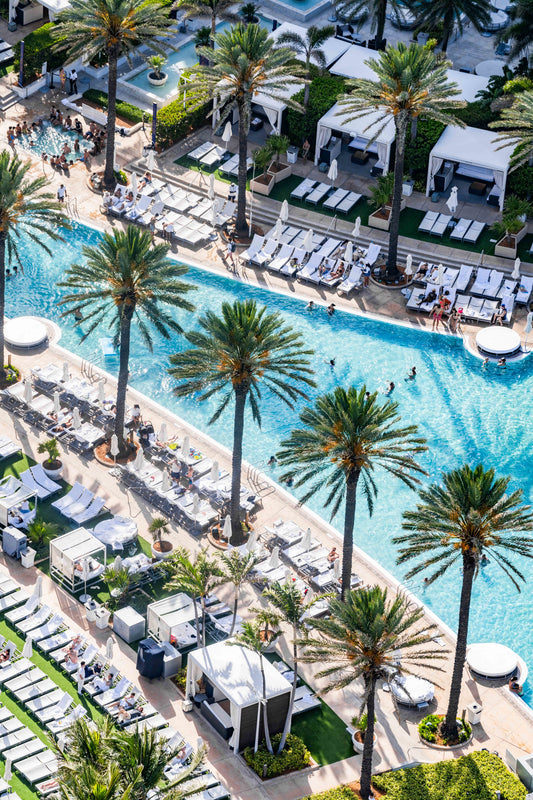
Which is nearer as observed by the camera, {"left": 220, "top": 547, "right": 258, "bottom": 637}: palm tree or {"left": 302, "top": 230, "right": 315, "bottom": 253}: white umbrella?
{"left": 220, "top": 547, "right": 258, "bottom": 637}: palm tree

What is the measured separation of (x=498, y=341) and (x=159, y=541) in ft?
66.6

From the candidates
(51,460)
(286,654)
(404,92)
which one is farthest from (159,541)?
(404,92)

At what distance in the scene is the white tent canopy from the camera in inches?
3524

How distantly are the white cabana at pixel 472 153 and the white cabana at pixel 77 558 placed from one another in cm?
3110

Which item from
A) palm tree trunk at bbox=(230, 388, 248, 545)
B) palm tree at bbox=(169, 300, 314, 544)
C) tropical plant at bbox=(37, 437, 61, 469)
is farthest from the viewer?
tropical plant at bbox=(37, 437, 61, 469)

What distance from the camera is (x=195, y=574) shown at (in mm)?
59125

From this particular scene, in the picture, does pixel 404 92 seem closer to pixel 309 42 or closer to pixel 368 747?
pixel 309 42

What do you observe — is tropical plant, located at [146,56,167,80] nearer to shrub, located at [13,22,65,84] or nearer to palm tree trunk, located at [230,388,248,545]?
shrub, located at [13,22,65,84]

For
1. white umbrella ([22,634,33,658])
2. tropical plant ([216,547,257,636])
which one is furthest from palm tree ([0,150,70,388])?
tropical plant ([216,547,257,636])

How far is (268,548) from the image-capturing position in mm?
65062

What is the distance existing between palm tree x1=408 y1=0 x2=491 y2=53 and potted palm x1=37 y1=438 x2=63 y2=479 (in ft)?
118

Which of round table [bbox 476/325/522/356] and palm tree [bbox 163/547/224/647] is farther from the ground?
round table [bbox 476/325/522/356]

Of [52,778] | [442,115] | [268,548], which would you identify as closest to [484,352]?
[442,115]

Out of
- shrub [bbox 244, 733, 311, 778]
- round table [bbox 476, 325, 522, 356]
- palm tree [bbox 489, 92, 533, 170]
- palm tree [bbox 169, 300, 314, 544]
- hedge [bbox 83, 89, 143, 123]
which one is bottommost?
shrub [bbox 244, 733, 311, 778]
